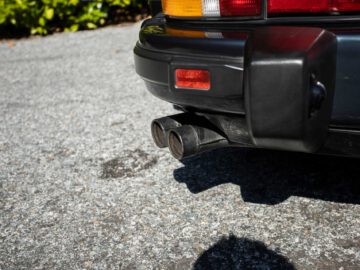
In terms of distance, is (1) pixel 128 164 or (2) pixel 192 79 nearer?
(2) pixel 192 79

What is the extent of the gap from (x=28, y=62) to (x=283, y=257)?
16.5ft

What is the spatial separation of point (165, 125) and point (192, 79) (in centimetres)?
35

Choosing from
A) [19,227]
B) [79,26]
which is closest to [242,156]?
[19,227]

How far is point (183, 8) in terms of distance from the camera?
210cm

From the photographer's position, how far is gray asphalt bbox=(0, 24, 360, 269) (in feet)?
6.69

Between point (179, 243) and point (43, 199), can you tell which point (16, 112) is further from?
point (179, 243)

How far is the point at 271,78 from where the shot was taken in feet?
4.87

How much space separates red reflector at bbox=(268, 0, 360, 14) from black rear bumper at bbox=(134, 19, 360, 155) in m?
0.13

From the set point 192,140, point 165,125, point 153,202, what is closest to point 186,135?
point 192,140

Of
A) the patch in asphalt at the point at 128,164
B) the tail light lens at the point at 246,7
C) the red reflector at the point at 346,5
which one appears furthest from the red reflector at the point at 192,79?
the patch in asphalt at the point at 128,164

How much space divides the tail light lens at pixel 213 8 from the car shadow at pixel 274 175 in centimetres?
97

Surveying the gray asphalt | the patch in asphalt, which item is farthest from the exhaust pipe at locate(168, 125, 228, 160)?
the patch in asphalt

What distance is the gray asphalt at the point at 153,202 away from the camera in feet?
6.69

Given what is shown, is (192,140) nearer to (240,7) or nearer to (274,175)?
(240,7)
